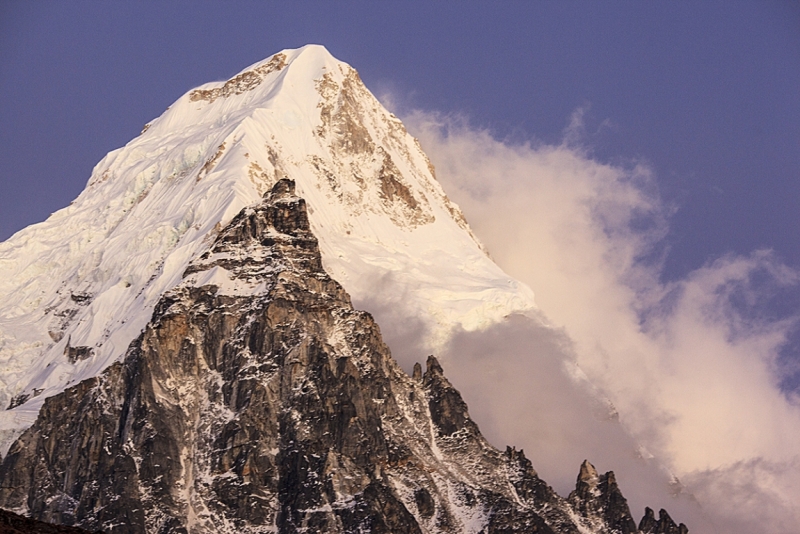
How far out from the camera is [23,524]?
13888 centimetres

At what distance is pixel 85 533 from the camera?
467 ft

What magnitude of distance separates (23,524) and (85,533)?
17.9 ft
